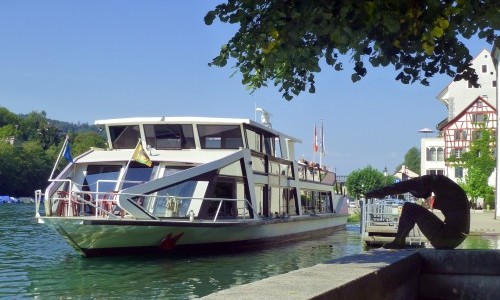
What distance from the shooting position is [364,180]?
70250mm

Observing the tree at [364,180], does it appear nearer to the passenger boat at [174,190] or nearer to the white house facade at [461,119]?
the white house facade at [461,119]

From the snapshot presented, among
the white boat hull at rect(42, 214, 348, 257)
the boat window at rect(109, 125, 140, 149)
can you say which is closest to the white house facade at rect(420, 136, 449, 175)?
the white boat hull at rect(42, 214, 348, 257)

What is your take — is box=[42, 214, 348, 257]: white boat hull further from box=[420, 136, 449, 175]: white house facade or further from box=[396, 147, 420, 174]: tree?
box=[396, 147, 420, 174]: tree

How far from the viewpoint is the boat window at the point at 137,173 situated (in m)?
18.8

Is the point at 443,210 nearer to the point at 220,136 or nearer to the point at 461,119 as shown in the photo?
the point at 220,136

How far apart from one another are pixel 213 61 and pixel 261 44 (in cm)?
70

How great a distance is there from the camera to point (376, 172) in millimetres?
71500

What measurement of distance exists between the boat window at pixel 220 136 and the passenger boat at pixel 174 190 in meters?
0.03

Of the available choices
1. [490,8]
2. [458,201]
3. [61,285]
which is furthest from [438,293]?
[61,285]

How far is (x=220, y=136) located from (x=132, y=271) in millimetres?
6516

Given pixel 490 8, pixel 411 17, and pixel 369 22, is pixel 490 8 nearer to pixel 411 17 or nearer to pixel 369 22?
pixel 411 17

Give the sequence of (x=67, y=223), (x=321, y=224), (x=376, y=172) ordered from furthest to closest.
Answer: (x=376, y=172) < (x=321, y=224) < (x=67, y=223)

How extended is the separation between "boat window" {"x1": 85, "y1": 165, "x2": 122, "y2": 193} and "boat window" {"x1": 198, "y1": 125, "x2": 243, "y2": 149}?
2.74m

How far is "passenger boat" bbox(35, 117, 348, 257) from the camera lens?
16.6 m
